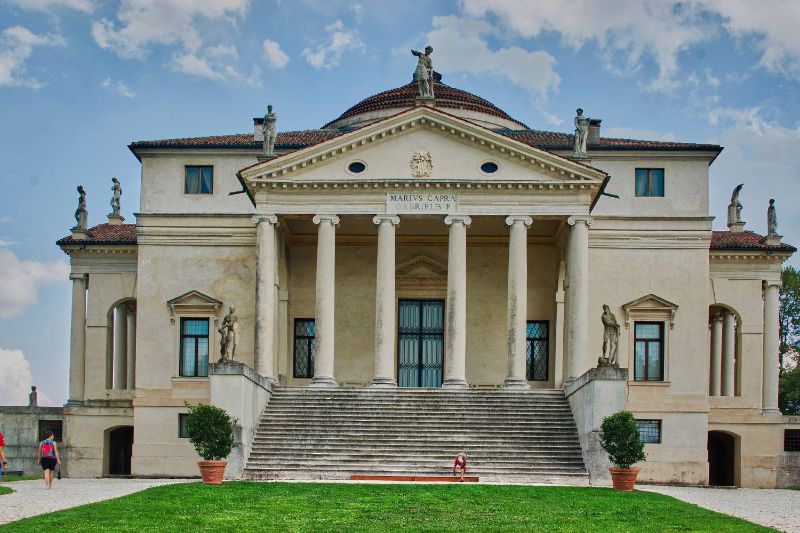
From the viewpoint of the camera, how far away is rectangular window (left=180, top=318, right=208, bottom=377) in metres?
45.6

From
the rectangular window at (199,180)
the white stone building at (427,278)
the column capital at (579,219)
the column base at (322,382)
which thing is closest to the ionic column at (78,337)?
the white stone building at (427,278)

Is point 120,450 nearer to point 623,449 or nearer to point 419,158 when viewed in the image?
point 419,158

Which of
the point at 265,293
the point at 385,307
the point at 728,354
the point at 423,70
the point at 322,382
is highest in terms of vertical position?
the point at 423,70

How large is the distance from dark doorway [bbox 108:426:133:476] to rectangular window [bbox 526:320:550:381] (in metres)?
17.5

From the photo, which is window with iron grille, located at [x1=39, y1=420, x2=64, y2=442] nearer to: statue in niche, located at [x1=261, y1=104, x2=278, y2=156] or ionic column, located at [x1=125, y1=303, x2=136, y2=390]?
ionic column, located at [x1=125, y1=303, x2=136, y2=390]

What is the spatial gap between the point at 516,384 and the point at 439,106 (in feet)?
62.9

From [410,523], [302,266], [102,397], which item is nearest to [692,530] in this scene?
[410,523]

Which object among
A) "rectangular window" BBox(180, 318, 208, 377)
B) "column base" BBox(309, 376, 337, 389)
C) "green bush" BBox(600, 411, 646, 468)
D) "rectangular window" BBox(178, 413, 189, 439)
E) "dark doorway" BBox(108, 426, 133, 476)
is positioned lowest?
"dark doorway" BBox(108, 426, 133, 476)

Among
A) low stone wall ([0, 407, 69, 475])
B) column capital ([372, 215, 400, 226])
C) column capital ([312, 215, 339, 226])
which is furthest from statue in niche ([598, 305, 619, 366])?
low stone wall ([0, 407, 69, 475])

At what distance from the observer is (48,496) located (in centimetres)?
2892

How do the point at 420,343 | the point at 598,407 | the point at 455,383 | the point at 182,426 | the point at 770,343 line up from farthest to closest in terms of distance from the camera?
1. the point at 770,343
2. the point at 420,343
3. the point at 182,426
4. the point at 455,383
5. the point at 598,407

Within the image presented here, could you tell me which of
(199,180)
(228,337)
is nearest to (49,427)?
(199,180)

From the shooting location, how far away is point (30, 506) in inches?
995

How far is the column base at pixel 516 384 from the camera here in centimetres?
4000
